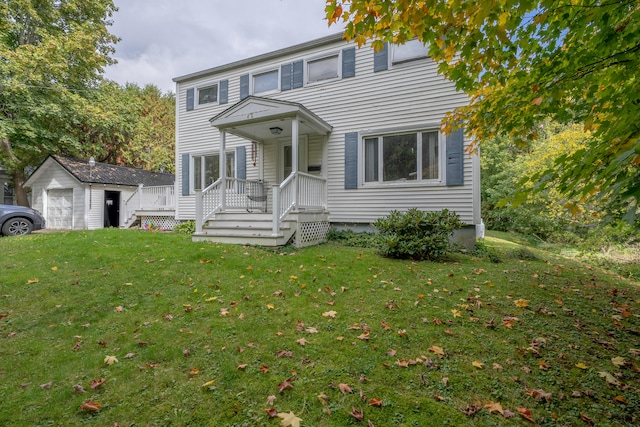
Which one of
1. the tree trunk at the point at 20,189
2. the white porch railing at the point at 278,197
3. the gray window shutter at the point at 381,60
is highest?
the gray window shutter at the point at 381,60

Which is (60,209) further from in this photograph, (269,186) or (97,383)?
(97,383)

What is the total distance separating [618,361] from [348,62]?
349 inches

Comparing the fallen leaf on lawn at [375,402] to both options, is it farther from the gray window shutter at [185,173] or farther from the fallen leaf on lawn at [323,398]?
the gray window shutter at [185,173]

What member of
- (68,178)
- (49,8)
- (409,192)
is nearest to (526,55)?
(409,192)

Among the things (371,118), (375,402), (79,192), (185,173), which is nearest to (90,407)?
(375,402)

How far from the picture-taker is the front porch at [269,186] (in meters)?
7.36

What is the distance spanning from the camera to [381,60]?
28.2 feet

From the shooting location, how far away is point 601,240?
8.66m

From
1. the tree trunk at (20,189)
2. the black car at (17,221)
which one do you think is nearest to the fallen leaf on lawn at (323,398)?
the black car at (17,221)

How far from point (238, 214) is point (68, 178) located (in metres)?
12.1

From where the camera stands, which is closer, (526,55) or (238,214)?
(526,55)

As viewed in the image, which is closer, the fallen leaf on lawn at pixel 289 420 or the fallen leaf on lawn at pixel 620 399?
the fallen leaf on lawn at pixel 289 420

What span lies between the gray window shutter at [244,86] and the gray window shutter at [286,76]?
1379 mm

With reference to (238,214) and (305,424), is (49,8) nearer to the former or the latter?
(238,214)
